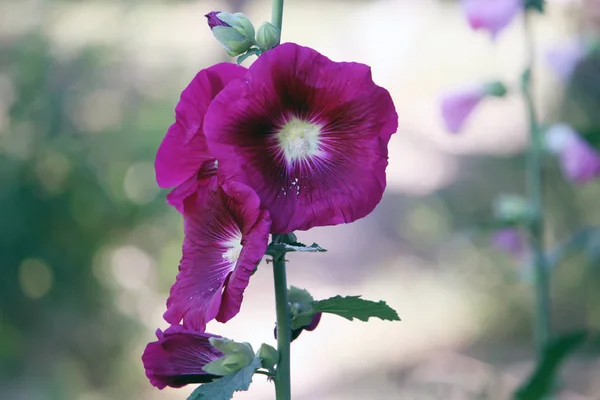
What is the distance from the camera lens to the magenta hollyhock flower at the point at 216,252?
19.0 inches

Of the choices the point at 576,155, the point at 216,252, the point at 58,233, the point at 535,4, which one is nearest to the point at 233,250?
the point at 216,252

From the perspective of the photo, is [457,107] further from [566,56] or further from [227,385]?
[227,385]

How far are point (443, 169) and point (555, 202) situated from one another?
54.2 inches

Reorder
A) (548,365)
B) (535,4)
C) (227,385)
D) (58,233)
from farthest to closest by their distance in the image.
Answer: (58,233) < (535,4) < (548,365) < (227,385)

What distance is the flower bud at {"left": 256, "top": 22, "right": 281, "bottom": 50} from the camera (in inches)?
20.2

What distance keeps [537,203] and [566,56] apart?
0.32m

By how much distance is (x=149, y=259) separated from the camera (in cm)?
247

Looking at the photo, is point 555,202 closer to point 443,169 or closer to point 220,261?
point 443,169

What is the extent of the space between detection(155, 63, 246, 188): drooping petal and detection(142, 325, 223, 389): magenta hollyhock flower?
0.10 m

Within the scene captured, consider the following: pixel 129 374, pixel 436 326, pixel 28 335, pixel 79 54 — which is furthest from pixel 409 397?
pixel 79 54

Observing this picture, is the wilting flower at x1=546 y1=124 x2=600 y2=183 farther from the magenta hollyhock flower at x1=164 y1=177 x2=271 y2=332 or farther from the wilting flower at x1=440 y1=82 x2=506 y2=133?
the magenta hollyhock flower at x1=164 y1=177 x2=271 y2=332

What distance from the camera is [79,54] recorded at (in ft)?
8.61

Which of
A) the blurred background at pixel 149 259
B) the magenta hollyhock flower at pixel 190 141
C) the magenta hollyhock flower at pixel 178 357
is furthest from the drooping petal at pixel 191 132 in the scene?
the blurred background at pixel 149 259

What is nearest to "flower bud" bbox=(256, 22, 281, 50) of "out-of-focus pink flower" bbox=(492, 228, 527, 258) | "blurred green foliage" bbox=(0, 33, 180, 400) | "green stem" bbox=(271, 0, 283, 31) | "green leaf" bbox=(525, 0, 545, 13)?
"green stem" bbox=(271, 0, 283, 31)
